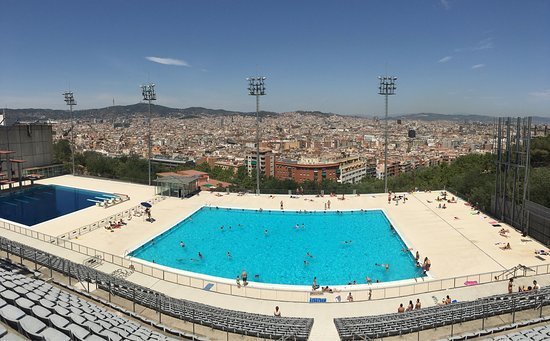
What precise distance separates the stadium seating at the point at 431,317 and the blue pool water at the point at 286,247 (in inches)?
172

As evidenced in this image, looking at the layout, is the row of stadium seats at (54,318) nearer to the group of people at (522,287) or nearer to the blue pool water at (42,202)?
the group of people at (522,287)

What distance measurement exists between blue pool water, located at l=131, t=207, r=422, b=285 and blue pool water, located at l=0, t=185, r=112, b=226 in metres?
8.75

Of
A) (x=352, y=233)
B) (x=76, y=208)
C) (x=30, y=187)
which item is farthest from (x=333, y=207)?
(x=30, y=187)

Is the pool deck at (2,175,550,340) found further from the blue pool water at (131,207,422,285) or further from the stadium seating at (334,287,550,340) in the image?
the blue pool water at (131,207,422,285)

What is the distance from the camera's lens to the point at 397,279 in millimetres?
14922

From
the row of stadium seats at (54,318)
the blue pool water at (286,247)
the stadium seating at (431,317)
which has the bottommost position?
the blue pool water at (286,247)

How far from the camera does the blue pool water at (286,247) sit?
15.8 metres

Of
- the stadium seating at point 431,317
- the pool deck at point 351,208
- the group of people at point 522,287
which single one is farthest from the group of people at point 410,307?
the group of people at point 522,287

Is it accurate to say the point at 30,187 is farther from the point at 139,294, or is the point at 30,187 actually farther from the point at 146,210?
the point at 139,294

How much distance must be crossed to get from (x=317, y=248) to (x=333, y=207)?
19.8 ft

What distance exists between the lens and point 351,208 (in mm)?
24062

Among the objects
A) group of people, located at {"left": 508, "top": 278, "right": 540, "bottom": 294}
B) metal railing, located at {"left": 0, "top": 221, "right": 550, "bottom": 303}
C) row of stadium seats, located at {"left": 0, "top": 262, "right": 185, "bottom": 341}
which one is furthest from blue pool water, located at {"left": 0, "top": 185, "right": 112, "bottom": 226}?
group of people, located at {"left": 508, "top": 278, "right": 540, "bottom": 294}

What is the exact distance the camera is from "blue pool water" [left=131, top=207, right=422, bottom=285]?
623 inches

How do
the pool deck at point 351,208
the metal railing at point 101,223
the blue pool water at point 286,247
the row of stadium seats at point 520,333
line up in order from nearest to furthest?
→ the row of stadium seats at point 520,333 → the pool deck at point 351,208 → the blue pool water at point 286,247 → the metal railing at point 101,223
